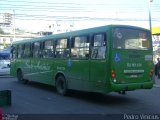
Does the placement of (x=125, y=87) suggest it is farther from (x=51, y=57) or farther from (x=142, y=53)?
(x=51, y=57)

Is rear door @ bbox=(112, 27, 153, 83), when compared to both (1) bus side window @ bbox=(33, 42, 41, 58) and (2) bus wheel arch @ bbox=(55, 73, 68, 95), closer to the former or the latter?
(2) bus wheel arch @ bbox=(55, 73, 68, 95)

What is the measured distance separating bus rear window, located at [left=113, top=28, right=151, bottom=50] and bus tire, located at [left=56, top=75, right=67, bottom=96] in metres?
3.45

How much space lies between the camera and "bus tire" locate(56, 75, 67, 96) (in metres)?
13.8

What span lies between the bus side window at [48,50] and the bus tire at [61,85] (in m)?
1.21

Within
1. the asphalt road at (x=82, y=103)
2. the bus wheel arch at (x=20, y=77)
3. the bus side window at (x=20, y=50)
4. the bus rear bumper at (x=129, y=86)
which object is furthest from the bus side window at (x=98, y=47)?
the bus wheel arch at (x=20, y=77)

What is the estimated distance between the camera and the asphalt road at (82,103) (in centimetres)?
1030

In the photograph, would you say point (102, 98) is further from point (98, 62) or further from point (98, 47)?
point (98, 47)

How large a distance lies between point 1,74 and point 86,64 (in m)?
15.8

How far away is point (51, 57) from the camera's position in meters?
14.9

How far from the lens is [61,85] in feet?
46.5

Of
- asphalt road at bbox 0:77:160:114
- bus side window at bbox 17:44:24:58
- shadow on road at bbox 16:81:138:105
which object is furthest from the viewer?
bus side window at bbox 17:44:24:58

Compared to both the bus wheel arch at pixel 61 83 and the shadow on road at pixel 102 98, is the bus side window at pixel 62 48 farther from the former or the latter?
the shadow on road at pixel 102 98

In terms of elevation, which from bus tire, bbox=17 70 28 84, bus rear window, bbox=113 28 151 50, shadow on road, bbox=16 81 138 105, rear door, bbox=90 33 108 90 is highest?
bus rear window, bbox=113 28 151 50

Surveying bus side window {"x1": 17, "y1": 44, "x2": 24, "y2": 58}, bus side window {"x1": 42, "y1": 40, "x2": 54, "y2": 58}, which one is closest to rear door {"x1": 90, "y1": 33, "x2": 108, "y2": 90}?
bus side window {"x1": 42, "y1": 40, "x2": 54, "y2": 58}
